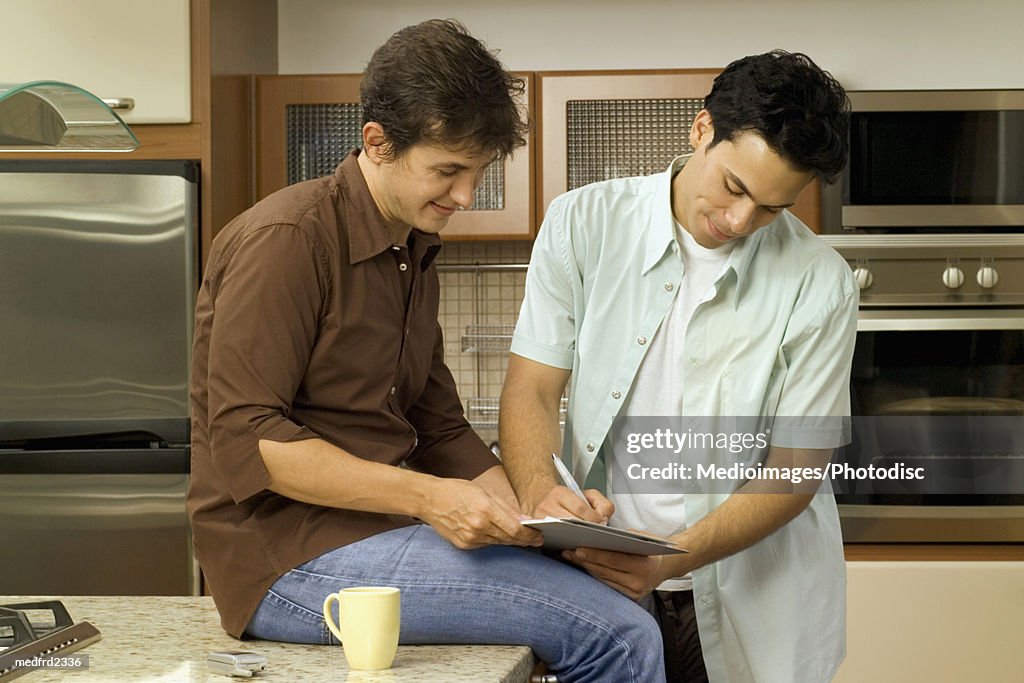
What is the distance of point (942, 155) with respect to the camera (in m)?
2.70

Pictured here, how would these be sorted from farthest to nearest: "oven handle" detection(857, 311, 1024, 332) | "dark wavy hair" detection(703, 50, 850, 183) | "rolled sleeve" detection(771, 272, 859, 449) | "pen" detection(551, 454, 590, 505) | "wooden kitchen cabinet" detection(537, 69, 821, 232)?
"wooden kitchen cabinet" detection(537, 69, 821, 232)
"oven handle" detection(857, 311, 1024, 332)
"rolled sleeve" detection(771, 272, 859, 449)
"dark wavy hair" detection(703, 50, 850, 183)
"pen" detection(551, 454, 590, 505)

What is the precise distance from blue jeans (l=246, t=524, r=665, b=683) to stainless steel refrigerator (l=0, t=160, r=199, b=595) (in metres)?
1.49

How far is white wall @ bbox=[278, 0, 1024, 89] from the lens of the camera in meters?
3.03

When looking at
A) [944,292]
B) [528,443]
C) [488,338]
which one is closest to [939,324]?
[944,292]

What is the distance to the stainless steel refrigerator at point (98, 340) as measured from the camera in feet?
8.44

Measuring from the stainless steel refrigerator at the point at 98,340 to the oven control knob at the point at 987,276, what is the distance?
6.11 feet

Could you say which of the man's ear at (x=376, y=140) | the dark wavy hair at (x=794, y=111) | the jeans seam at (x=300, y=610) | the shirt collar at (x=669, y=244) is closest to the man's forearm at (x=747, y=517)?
the shirt collar at (x=669, y=244)

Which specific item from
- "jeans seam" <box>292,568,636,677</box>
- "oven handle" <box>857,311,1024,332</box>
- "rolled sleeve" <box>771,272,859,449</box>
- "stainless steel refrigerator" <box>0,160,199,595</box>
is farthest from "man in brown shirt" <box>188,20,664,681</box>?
"oven handle" <box>857,311,1024,332</box>

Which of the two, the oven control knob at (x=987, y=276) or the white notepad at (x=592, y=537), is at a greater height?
the oven control knob at (x=987, y=276)

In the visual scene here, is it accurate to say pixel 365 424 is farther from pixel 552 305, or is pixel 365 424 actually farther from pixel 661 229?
pixel 661 229

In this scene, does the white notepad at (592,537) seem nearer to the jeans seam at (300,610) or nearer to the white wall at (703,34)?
the jeans seam at (300,610)

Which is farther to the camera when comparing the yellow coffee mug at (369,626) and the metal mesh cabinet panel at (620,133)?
the metal mesh cabinet panel at (620,133)

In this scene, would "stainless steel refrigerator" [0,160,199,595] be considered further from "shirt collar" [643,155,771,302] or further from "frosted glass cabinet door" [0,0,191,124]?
"shirt collar" [643,155,771,302]

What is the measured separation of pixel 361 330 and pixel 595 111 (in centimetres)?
179
